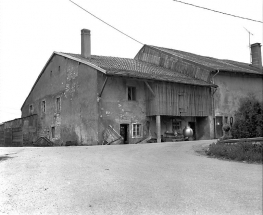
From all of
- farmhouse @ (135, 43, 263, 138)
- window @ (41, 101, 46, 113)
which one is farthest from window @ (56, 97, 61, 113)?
farmhouse @ (135, 43, 263, 138)

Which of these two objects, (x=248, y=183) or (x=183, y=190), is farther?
(x=248, y=183)

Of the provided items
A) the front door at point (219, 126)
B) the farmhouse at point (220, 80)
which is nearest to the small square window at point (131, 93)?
the farmhouse at point (220, 80)

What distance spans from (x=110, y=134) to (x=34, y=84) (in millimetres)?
14239

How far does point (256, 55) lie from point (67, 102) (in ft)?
78.7

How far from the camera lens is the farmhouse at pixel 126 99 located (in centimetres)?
2066

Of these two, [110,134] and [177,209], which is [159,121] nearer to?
[110,134]

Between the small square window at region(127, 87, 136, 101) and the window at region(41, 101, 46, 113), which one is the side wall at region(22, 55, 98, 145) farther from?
the small square window at region(127, 87, 136, 101)

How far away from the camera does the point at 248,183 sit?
6543 millimetres

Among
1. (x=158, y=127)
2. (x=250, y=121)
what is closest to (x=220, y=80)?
(x=158, y=127)

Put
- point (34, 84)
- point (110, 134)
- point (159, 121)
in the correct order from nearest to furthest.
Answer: point (110, 134)
point (159, 121)
point (34, 84)

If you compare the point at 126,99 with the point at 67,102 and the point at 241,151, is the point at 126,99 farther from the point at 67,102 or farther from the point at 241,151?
the point at 241,151

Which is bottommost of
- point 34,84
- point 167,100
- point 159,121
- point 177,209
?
point 177,209

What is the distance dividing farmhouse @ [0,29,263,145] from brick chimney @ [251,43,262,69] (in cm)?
710

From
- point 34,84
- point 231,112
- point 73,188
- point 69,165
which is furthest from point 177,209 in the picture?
point 34,84
